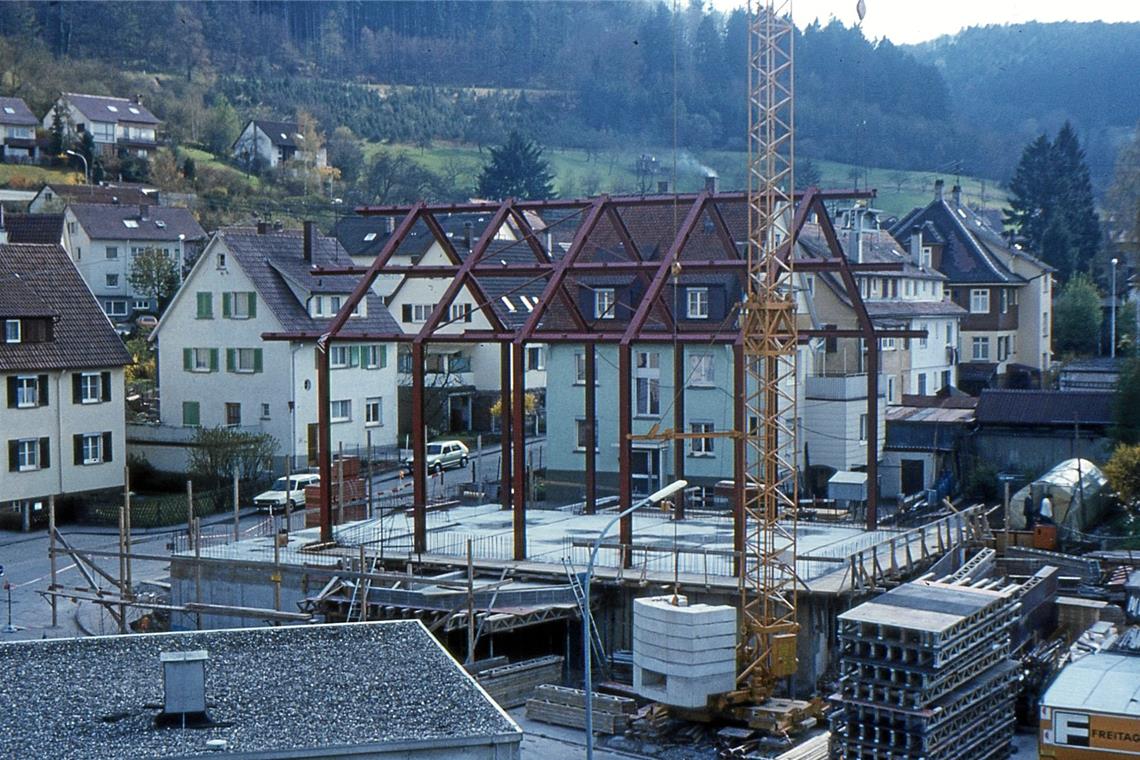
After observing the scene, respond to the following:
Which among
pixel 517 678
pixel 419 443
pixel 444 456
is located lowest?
pixel 517 678

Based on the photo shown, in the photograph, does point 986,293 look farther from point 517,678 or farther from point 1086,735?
point 1086,735

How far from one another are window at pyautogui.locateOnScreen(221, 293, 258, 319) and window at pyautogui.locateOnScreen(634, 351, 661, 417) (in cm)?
1503

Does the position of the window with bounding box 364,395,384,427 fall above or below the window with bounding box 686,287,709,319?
below

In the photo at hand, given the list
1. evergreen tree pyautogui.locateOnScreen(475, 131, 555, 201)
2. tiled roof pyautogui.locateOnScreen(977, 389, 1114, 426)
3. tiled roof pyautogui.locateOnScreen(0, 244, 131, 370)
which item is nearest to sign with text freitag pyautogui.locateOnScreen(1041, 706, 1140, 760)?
tiled roof pyautogui.locateOnScreen(977, 389, 1114, 426)

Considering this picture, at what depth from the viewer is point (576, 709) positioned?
28.5 metres

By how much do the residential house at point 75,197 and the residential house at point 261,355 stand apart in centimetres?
3499

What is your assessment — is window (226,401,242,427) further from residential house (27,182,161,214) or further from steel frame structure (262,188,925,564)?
residential house (27,182,161,214)

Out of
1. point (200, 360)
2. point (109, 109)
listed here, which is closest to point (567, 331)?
point (200, 360)

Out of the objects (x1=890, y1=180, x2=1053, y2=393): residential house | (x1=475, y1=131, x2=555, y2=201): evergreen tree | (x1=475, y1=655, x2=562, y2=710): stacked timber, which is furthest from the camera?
(x1=475, y1=131, x2=555, y2=201): evergreen tree

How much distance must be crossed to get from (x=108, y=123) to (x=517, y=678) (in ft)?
305

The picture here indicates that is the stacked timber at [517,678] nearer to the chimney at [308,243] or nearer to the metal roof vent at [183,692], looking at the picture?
the metal roof vent at [183,692]

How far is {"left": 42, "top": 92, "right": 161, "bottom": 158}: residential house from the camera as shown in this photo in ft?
367

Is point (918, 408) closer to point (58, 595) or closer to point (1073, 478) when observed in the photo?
point (1073, 478)

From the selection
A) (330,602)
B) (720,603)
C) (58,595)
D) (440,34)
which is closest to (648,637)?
(720,603)
